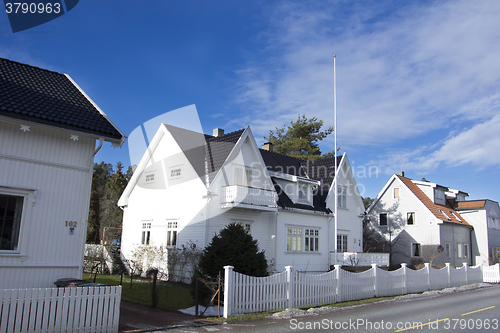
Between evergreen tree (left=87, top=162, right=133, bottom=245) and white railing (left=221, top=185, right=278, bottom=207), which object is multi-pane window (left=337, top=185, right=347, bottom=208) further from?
evergreen tree (left=87, top=162, right=133, bottom=245)

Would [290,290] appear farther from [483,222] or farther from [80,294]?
[483,222]

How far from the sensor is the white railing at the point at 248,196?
2028 centimetres

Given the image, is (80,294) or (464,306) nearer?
(80,294)

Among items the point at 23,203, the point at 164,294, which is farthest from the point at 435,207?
the point at 23,203

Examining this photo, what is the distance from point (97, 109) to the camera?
1238cm

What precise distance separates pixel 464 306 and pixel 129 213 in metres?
20.1

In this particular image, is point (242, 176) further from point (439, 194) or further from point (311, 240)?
point (439, 194)

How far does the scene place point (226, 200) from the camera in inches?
803

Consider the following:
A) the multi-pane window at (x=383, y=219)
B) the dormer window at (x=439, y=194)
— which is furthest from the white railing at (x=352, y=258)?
the dormer window at (x=439, y=194)

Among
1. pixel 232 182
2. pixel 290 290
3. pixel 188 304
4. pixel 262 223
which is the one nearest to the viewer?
pixel 290 290

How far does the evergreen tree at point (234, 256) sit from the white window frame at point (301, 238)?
9886 mm

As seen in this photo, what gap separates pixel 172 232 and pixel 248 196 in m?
4.95

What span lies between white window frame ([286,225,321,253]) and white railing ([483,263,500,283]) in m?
12.9

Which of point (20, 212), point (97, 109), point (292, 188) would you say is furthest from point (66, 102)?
point (292, 188)
